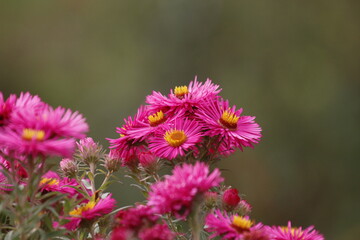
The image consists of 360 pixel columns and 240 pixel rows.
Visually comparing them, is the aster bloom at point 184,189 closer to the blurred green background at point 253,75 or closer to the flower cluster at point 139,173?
the flower cluster at point 139,173

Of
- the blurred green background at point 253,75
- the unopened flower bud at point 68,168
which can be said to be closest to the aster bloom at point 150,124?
the unopened flower bud at point 68,168

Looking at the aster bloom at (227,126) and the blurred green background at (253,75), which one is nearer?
the aster bloom at (227,126)

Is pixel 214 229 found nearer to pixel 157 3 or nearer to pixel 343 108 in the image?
pixel 343 108

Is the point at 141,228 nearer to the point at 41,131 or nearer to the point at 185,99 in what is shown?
the point at 41,131

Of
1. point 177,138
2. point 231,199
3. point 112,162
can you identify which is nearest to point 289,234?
point 231,199

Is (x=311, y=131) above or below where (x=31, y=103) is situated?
above

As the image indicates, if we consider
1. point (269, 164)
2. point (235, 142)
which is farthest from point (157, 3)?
point (235, 142)

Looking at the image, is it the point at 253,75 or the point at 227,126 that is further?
the point at 253,75

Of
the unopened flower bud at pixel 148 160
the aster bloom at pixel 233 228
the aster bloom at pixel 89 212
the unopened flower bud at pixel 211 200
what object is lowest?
the aster bloom at pixel 233 228
